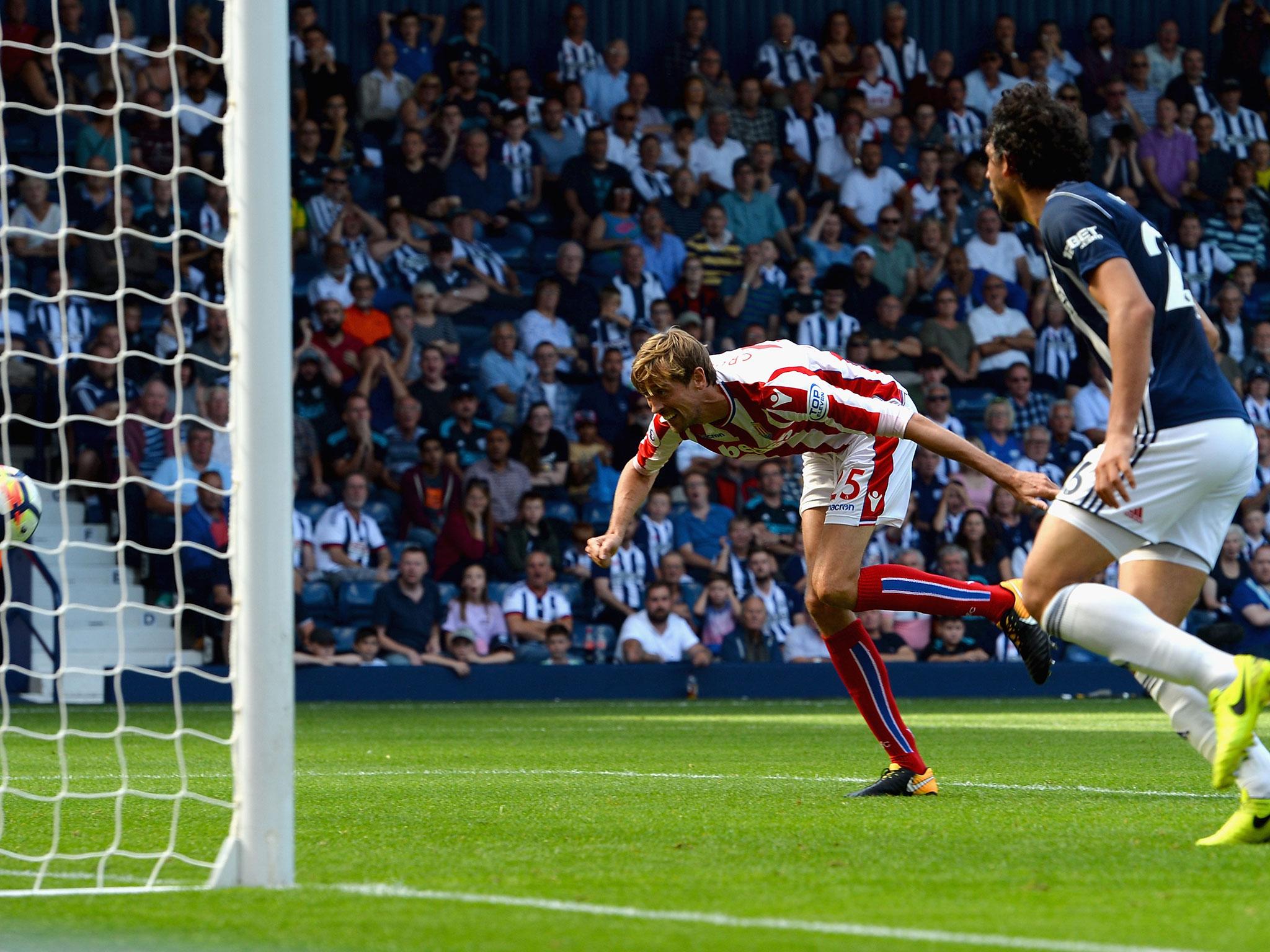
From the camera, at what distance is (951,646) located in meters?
16.4

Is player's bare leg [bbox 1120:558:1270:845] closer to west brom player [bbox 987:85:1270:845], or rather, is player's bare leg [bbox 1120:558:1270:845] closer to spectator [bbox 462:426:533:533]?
west brom player [bbox 987:85:1270:845]

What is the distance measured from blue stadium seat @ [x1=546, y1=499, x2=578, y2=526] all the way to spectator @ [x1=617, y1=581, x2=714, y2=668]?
1071 mm

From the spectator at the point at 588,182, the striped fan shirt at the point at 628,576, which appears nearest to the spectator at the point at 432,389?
the striped fan shirt at the point at 628,576

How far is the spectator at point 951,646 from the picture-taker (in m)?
16.4

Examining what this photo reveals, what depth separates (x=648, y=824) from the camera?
5898mm

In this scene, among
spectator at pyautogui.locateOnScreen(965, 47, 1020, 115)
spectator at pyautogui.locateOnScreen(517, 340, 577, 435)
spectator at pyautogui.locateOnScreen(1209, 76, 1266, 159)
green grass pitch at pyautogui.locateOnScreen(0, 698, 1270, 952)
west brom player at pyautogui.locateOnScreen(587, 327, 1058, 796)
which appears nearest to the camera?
green grass pitch at pyautogui.locateOnScreen(0, 698, 1270, 952)

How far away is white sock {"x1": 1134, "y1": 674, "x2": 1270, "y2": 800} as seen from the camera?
488 cm

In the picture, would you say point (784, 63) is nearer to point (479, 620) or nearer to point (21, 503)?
point (479, 620)

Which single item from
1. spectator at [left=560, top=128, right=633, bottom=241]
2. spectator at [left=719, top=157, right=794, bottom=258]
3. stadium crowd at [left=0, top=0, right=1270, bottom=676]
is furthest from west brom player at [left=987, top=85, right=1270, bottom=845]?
spectator at [left=719, top=157, right=794, bottom=258]

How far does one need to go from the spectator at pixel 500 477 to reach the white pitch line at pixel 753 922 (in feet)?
38.1

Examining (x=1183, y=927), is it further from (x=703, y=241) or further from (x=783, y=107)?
(x=783, y=107)

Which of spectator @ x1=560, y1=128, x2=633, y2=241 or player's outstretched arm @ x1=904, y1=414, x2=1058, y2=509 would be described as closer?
player's outstretched arm @ x1=904, y1=414, x2=1058, y2=509

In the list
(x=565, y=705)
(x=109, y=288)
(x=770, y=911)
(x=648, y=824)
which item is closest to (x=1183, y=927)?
(x=770, y=911)

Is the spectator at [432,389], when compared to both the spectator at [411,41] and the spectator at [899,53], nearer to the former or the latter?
the spectator at [411,41]
